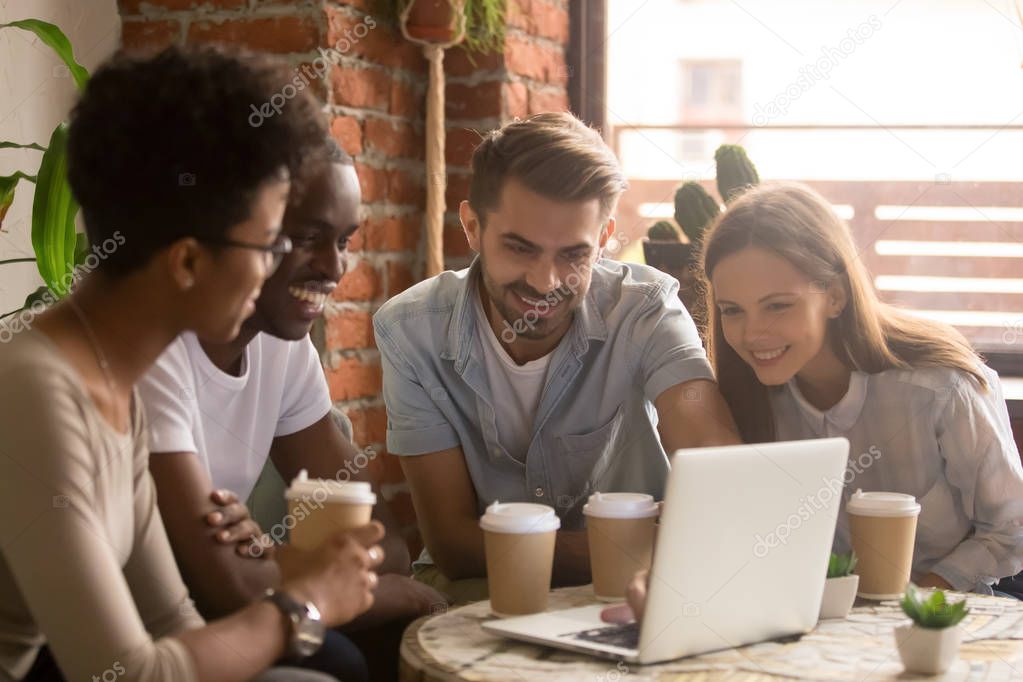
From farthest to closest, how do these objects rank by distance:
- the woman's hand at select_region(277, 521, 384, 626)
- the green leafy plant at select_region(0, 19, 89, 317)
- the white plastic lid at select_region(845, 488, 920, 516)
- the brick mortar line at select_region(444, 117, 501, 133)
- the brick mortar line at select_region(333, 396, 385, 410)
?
1. the brick mortar line at select_region(444, 117, 501, 133)
2. the brick mortar line at select_region(333, 396, 385, 410)
3. the green leafy plant at select_region(0, 19, 89, 317)
4. the white plastic lid at select_region(845, 488, 920, 516)
5. the woman's hand at select_region(277, 521, 384, 626)

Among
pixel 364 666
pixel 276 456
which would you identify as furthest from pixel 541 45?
pixel 364 666

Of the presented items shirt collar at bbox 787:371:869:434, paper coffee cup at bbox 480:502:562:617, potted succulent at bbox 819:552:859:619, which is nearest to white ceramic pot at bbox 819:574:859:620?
potted succulent at bbox 819:552:859:619

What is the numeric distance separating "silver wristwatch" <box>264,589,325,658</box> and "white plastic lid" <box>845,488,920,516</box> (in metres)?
0.76

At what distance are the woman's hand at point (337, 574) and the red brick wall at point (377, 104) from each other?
3.84 ft

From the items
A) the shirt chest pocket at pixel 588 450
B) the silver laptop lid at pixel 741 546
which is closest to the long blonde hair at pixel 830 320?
the shirt chest pocket at pixel 588 450

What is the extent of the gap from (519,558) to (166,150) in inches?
25.2

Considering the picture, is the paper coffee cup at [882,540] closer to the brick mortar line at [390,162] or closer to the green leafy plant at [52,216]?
the green leafy plant at [52,216]

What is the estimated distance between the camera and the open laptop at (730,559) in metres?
1.30

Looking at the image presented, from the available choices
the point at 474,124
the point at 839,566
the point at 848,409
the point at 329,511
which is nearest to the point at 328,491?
the point at 329,511

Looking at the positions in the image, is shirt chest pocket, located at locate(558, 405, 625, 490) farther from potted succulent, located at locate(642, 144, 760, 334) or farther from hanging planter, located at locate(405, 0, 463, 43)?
hanging planter, located at locate(405, 0, 463, 43)

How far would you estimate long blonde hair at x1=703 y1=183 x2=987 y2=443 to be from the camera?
1980mm

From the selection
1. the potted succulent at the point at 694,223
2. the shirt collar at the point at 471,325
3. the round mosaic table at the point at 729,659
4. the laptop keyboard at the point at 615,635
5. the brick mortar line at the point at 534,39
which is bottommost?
the round mosaic table at the point at 729,659

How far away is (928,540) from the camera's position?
1911mm

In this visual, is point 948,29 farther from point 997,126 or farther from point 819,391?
point 819,391
